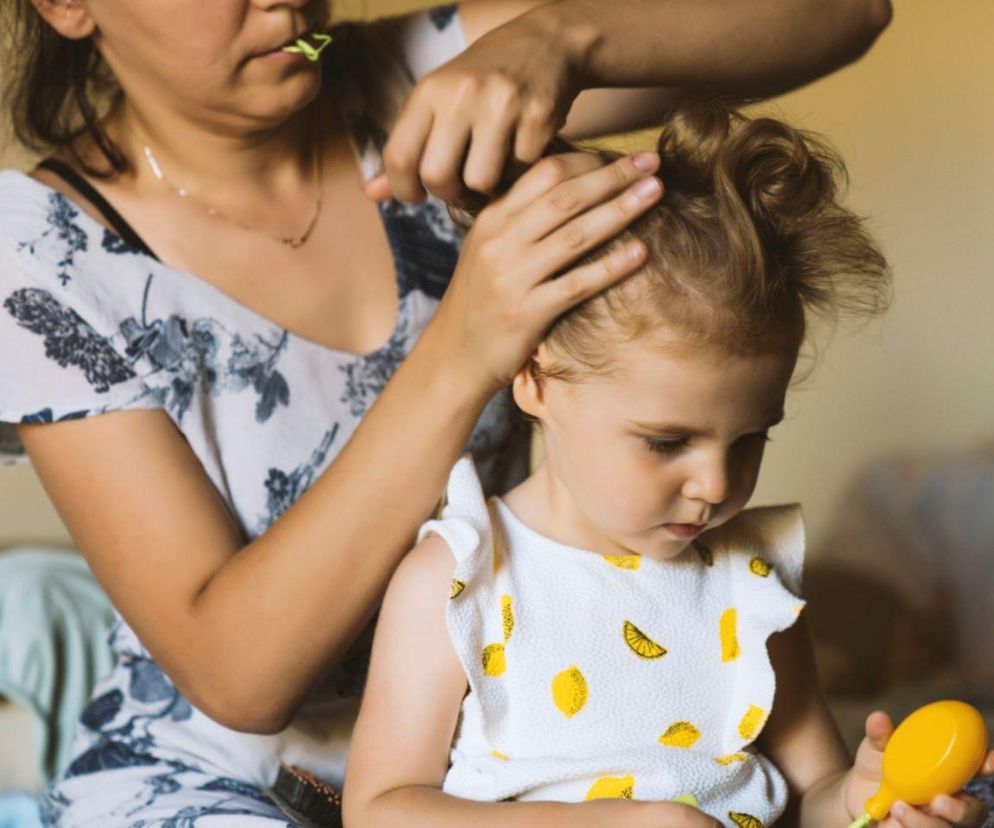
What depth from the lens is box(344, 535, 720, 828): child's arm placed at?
910mm

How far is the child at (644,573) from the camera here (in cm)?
87

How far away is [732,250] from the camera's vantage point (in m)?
0.87

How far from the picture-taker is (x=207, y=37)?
1050mm

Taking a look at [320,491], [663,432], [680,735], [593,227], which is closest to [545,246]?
[593,227]

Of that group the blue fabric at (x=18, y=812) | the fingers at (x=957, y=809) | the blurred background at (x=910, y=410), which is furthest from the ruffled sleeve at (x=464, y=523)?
the blurred background at (x=910, y=410)

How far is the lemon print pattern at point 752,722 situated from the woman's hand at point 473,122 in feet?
1.34

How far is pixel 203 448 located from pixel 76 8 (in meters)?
0.38

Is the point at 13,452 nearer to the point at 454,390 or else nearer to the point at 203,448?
the point at 203,448

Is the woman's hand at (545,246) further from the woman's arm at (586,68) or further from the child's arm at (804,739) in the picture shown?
the child's arm at (804,739)

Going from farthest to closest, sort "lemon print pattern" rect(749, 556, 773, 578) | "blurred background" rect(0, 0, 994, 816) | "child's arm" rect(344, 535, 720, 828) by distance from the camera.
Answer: "blurred background" rect(0, 0, 994, 816), "lemon print pattern" rect(749, 556, 773, 578), "child's arm" rect(344, 535, 720, 828)

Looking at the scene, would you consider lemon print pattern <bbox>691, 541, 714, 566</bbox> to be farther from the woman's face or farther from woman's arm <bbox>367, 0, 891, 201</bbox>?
the woman's face

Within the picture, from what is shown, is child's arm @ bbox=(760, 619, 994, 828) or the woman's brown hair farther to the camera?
the woman's brown hair

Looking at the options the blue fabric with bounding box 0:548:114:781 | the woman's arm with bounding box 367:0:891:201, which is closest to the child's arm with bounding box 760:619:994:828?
the woman's arm with bounding box 367:0:891:201

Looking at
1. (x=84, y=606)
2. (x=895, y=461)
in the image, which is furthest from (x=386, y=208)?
(x=895, y=461)
